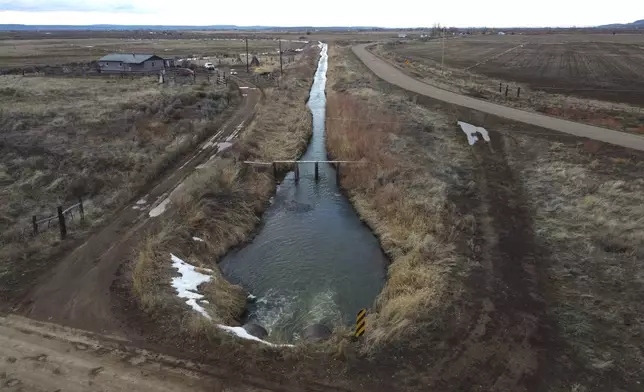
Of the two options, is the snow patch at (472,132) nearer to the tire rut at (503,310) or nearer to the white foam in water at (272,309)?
the tire rut at (503,310)

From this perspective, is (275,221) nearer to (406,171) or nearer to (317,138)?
(406,171)

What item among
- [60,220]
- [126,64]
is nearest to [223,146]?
[60,220]

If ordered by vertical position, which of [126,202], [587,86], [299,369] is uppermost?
[587,86]

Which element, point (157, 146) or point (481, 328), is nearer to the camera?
point (481, 328)

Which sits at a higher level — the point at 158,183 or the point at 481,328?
the point at 158,183

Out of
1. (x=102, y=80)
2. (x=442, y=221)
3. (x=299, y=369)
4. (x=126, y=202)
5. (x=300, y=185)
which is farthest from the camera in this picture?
(x=102, y=80)

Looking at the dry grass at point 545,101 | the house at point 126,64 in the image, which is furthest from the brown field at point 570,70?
the house at point 126,64

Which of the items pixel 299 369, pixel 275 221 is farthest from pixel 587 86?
pixel 299 369
